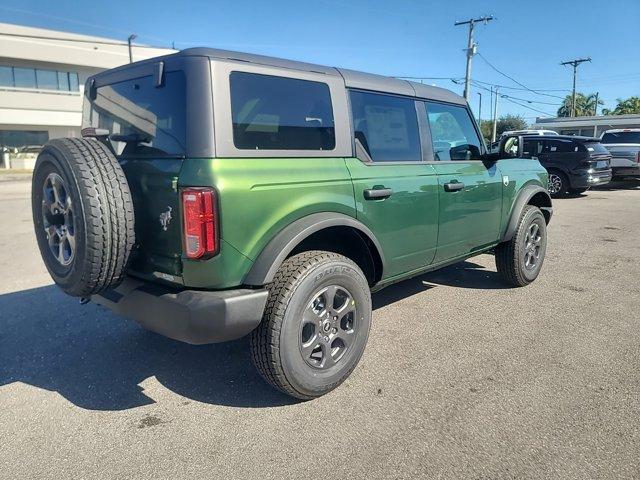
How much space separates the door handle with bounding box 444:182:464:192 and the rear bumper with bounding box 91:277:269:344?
1.94 m

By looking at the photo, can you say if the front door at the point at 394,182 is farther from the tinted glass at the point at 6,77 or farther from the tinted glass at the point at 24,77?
the tinted glass at the point at 24,77

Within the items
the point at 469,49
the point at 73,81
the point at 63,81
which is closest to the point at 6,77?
the point at 63,81

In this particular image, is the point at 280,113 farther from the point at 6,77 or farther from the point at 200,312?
the point at 6,77

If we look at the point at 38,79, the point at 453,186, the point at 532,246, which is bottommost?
the point at 532,246

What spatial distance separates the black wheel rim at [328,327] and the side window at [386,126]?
106 centimetres

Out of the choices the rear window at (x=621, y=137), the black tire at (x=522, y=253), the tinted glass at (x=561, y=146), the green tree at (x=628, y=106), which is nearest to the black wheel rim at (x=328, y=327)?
the black tire at (x=522, y=253)

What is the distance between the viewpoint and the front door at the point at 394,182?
3387mm

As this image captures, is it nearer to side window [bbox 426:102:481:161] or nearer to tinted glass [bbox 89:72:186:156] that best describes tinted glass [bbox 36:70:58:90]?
tinted glass [bbox 89:72:186:156]

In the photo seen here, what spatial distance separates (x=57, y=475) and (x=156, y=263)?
1.13 m

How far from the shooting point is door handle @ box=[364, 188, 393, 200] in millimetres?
3324

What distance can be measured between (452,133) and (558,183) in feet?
36.2

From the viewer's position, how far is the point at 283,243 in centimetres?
279

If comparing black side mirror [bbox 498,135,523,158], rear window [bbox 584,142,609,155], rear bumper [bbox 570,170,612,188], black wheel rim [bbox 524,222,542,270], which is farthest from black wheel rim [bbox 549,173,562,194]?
black side mirror [bbox 498,135,523,158]

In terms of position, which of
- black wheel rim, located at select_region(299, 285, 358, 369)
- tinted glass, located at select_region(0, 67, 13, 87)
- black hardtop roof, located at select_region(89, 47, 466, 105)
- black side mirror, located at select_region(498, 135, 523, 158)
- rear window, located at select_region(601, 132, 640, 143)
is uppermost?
tinted glass, located at select_region(0, 67, 13, 87)
